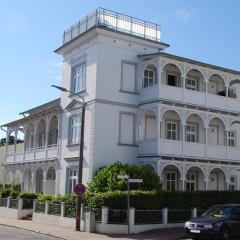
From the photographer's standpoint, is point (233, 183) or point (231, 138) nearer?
point (233, 183)

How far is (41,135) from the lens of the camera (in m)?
41.3

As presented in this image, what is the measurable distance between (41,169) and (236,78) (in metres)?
17.0

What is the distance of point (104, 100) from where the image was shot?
30516mm

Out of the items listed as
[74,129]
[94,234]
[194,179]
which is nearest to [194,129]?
[194,179]

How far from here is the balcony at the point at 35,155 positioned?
35.3 m

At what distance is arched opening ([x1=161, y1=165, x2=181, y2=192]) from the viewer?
106 feet

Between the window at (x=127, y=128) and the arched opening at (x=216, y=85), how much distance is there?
22.4 feet

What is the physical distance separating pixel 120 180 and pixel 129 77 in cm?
825

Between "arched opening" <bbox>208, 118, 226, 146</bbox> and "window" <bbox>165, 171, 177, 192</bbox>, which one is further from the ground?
"arched opening" <bbox>208, 118, 226, 146</bbox>

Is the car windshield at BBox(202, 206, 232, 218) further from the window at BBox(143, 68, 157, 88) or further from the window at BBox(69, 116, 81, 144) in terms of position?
the window at BBox(69, 116, 81, 144)

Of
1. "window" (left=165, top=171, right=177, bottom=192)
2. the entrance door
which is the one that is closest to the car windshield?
"window" (left=165, top=171, right=177, bottom=192)

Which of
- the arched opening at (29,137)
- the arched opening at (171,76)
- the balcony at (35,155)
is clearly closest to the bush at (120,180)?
the balcony at (35,155)

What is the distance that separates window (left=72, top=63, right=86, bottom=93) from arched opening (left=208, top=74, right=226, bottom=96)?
30.3 feet

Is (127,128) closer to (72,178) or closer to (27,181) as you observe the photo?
(72,178)
